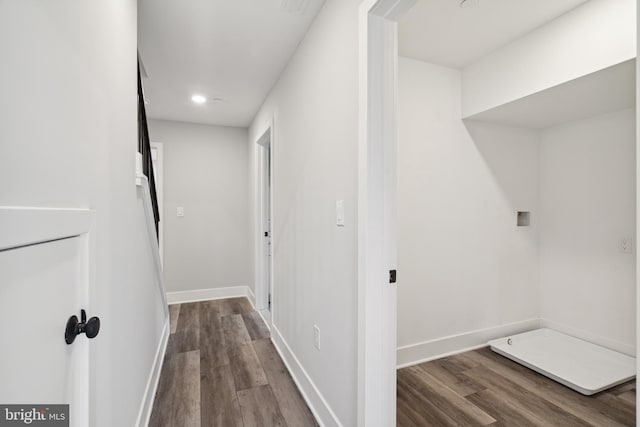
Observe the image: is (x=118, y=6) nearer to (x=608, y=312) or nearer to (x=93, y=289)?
(x=93, y=289)

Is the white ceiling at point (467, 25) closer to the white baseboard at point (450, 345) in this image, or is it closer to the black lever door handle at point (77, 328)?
the black lever door handle at point (77, 328)

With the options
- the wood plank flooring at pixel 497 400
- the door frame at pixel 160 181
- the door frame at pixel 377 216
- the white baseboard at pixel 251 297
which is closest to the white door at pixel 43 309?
the door frame at pixel 377 216

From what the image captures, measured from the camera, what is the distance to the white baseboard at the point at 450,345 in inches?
95.9

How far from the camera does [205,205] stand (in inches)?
165

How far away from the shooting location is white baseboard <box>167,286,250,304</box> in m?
4.03

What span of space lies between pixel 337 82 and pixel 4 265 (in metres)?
1.50

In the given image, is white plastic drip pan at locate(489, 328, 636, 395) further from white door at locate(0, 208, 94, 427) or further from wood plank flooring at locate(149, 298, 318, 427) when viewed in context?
white door at locate(0, 208, 94, 427)

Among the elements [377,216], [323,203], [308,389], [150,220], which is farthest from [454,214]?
[150,220]

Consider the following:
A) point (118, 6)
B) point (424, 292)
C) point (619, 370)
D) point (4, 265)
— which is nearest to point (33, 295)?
point (4, 265)

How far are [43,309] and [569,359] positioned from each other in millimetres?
3288

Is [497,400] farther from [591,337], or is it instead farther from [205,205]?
[205,205]

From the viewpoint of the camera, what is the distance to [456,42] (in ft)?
7.32

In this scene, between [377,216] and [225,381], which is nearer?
[377,216]

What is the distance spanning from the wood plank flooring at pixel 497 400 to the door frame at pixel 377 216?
708 mm
